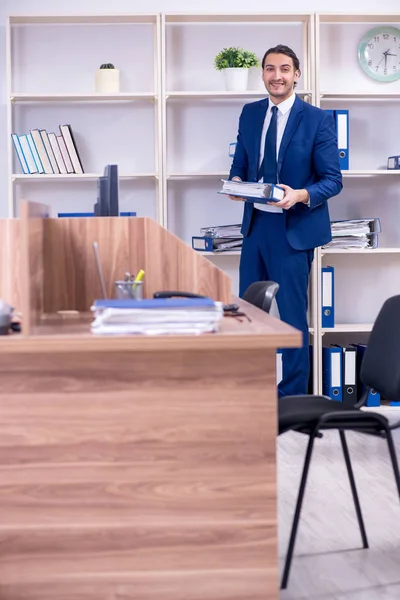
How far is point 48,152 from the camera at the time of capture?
202 inches

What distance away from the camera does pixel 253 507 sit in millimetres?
2244

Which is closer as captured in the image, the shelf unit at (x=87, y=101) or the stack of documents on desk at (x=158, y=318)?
the stack of documents on desk at (x=158, y=318)

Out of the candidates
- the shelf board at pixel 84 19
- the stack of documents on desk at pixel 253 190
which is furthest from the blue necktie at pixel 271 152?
the shelf board at pixel 84 19

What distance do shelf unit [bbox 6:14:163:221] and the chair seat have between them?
2503 millimetres

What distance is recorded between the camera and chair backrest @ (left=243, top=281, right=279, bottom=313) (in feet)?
10.5

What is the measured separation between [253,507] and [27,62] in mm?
3769

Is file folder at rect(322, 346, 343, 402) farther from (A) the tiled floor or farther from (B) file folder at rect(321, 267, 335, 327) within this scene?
(A) the tiled floor

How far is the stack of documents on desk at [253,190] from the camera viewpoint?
4.36m

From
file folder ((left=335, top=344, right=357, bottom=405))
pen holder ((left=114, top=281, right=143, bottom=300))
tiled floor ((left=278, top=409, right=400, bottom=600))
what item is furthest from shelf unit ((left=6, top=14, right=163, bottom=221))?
pen holder ((left=114, top=281, right=143, bottom=300))

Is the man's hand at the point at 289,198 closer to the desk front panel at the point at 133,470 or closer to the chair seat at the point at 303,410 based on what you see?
the chair seat at the point at 303,410

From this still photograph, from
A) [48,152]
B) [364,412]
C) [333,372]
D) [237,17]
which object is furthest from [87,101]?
[364,412]

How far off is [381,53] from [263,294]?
8.89ft

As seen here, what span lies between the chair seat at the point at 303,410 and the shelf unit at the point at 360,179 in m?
2.41

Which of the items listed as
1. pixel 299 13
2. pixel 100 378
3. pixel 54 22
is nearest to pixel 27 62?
pixel 54 22
